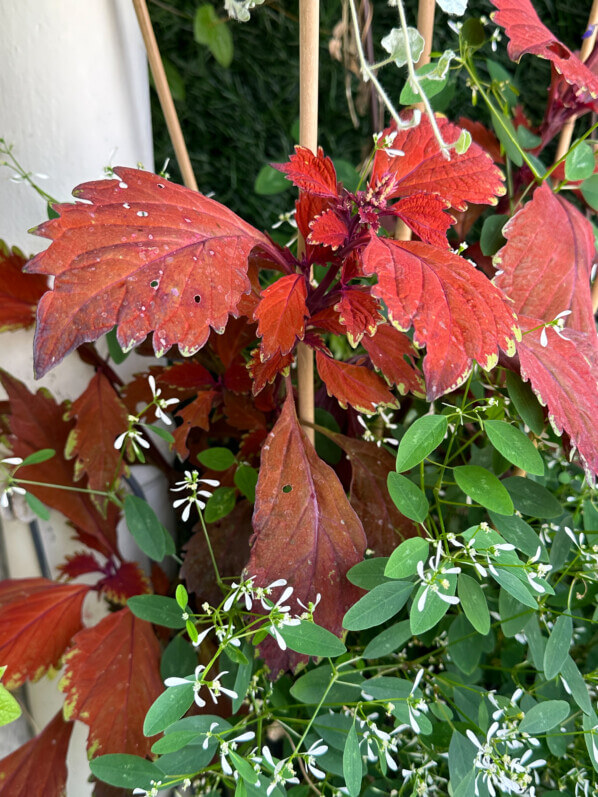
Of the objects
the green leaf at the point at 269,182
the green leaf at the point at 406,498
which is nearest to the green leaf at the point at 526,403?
the green leaf at the point at 406,498

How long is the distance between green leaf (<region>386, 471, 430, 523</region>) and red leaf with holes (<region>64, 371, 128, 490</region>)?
0.30 metres

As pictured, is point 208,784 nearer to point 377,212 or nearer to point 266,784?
point 266,784

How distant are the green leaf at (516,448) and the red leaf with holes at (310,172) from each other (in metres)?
0.23

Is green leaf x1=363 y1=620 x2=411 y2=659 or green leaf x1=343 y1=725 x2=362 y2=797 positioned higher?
green leaf x1=363 y1=620 x2=411 y2=659

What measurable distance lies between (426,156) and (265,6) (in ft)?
1.59

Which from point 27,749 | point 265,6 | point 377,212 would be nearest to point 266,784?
point 27,749

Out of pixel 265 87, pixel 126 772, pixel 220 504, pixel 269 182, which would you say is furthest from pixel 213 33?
pixel 126 772

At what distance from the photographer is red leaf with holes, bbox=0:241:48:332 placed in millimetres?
660

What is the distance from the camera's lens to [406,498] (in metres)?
0.50

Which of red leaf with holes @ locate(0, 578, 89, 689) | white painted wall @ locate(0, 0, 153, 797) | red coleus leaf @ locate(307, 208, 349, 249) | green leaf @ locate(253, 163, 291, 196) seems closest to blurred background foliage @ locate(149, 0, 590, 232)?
green leaf @ locate(253, 163, 291, 196)

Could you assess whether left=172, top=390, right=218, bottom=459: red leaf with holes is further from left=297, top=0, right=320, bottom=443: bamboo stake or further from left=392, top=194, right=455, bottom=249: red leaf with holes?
left=392, top=194, right=455, bottom=249: red leaf with holes

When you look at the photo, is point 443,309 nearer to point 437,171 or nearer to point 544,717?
point 437,171

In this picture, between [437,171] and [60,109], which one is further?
[60,109]

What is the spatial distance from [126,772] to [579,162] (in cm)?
65
